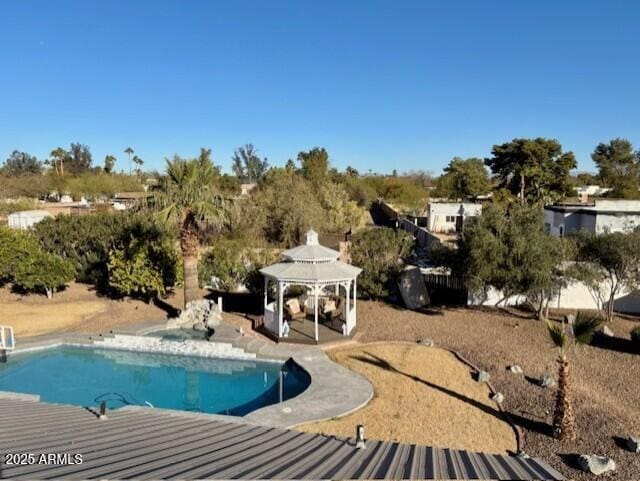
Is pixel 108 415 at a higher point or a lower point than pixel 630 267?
lower

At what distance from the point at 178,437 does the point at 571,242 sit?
1845cm

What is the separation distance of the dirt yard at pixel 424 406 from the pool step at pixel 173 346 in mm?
3900

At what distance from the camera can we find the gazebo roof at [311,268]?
19.0 meters

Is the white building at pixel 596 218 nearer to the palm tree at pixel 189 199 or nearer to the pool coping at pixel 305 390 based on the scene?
the pool coping at pixel 305 390

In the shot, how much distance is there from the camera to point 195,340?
19.0 metres

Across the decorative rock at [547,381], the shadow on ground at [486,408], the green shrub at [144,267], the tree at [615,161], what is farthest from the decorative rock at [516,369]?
the tree at [615,161]

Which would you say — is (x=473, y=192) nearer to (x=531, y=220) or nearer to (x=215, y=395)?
(x=531, y=220)

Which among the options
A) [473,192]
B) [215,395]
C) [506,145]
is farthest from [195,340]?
[473,192]

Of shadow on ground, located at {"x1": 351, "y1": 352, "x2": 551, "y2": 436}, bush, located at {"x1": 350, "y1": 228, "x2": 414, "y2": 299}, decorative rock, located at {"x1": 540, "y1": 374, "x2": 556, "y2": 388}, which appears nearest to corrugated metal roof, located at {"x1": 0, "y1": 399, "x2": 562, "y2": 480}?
shadow on ground, located at {"x1": 351, "y1": 352, "x2": 551, "y2": 436}

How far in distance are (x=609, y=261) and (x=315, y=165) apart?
139 ft

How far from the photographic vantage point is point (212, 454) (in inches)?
268

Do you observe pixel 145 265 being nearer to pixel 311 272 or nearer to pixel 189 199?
pixel 189 199

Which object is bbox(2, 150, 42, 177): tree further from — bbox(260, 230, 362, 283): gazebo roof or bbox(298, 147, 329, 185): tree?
bbox(260, 230, 362, 283): gazebo roof

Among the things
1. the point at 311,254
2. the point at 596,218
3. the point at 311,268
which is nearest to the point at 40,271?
the point at 311,254
